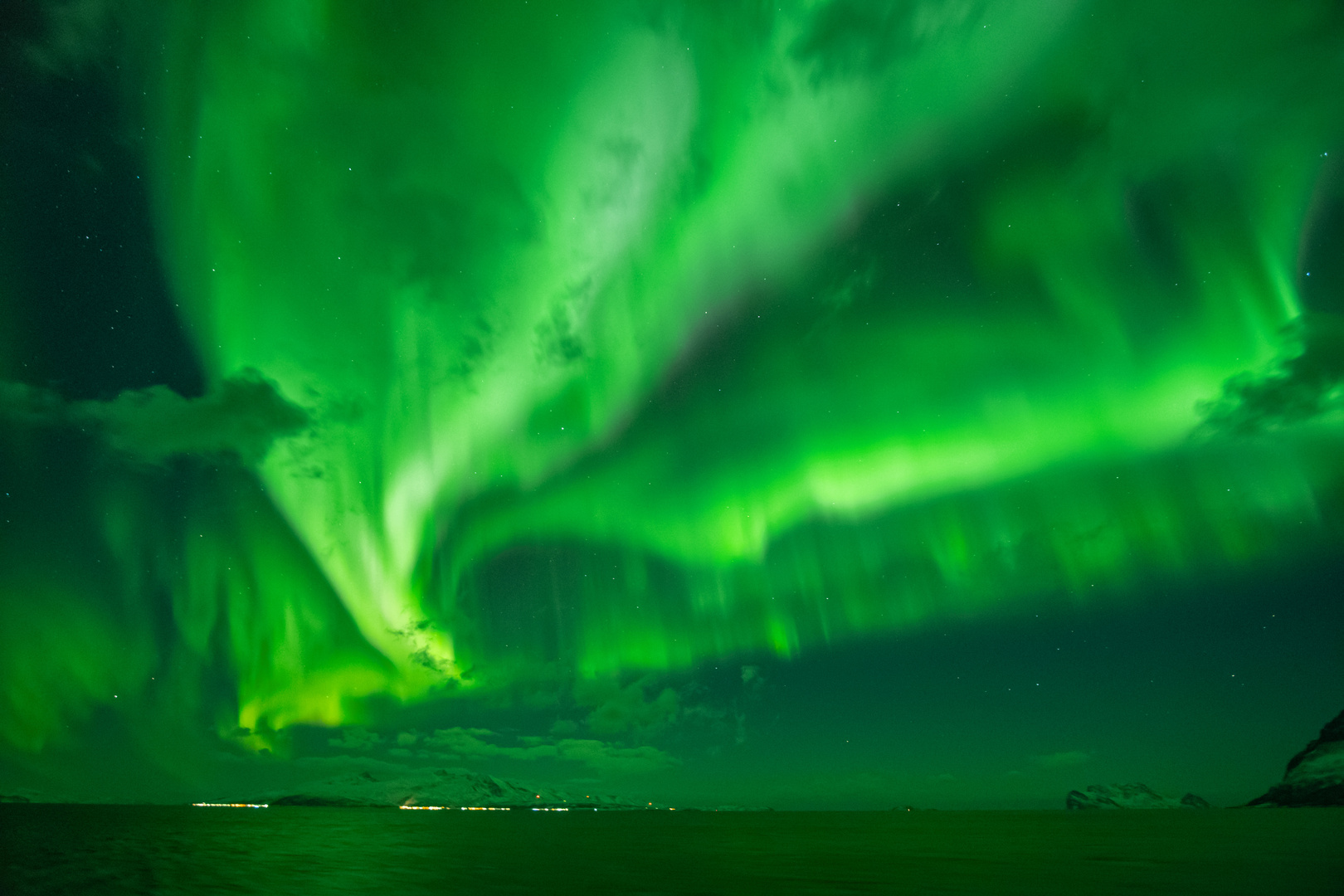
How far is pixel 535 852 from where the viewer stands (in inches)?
2205

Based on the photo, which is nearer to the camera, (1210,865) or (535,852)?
(1210,865)

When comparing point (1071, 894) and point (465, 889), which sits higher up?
point (465, 889)

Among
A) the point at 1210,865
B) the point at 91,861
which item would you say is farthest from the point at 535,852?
the point at 1210,865

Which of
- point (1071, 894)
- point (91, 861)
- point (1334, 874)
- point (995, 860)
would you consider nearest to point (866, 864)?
point (995, 860)

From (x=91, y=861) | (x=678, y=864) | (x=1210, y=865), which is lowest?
(x=1210, y=865)

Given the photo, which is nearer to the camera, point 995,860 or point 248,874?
point 248,874

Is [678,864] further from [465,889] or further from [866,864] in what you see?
[465,889]

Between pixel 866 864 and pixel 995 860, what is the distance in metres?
11.0

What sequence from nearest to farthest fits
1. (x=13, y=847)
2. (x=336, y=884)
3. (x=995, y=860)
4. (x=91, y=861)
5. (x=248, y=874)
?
(x=336, y=884)
(x=248, y=874)
(x=91, y=861)
(x=995, y=860)
(x=13, y=847)

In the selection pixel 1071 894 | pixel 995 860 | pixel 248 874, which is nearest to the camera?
pixel 1071 894

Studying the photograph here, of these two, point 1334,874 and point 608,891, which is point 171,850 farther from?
point 1334,874

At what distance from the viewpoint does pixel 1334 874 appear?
116 ft

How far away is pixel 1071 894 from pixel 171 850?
198ft

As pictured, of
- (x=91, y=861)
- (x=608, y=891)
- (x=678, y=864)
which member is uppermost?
(x=91, y=861)
